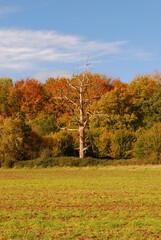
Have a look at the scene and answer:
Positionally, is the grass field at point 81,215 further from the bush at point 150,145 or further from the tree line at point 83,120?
the bush at point 150,145

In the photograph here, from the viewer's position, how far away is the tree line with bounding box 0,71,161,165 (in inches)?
1864

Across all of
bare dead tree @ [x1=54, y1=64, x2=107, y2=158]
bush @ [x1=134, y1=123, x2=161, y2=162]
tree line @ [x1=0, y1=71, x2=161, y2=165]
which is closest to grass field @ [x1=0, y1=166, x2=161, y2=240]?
tree line @ [x1=0, y1=71, x2=161, y2=165]

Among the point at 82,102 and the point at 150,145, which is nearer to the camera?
the point at 150,145

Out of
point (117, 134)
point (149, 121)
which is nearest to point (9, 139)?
point (117, 134)

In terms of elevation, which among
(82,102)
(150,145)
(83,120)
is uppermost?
(82,102)

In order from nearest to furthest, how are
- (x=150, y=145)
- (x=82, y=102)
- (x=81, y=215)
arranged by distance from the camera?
(x=81, y=215) < (x=150, y=145) < (x=82, y=102)

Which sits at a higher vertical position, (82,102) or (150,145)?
(82,102)

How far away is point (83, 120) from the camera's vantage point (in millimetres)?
62906

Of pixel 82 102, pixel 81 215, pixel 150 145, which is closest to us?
pixel 81 215

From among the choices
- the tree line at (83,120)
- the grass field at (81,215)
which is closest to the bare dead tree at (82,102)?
the tree line at (83,120)

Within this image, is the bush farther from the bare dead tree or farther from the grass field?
the grass field

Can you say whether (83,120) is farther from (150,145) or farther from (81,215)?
(81,215)

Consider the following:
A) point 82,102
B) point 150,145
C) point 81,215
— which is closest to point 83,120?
point 82,102

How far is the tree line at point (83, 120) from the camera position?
47344 millimetres
